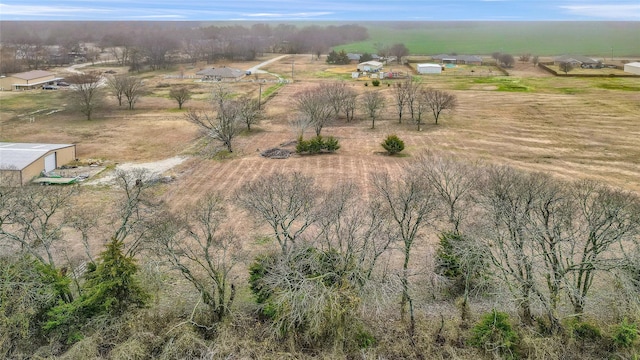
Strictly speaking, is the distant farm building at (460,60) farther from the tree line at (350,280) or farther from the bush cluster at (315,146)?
the tree line at (350,280)

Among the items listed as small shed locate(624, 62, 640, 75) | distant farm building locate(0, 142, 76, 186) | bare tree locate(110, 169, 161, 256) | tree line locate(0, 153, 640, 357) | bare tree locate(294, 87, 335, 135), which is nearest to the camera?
tree line locate(0, 153, 640, 357)

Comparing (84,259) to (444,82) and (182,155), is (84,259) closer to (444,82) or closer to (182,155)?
(182,155)

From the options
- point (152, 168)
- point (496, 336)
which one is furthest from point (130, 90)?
point (496, 336)

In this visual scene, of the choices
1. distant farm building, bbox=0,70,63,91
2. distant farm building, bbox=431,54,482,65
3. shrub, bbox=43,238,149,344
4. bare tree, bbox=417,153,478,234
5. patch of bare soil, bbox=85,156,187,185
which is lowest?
shrub, bbox=43,238,149,344

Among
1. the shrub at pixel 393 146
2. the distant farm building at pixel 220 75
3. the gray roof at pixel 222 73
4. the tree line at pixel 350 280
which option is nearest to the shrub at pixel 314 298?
the tree line at pixel 350 280

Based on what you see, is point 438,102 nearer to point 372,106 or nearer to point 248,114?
point 372,106

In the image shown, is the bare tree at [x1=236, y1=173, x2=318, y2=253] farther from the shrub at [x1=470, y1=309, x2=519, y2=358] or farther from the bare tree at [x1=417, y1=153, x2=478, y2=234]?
the shrub at [x1=470, y1=309, x2=519, y2=358]

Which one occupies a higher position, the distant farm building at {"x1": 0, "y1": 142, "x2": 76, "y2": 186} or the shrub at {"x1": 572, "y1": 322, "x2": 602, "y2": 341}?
the distant farm building at {"x1": 0, "y1": 142, "x2": 76, "y2": 186}

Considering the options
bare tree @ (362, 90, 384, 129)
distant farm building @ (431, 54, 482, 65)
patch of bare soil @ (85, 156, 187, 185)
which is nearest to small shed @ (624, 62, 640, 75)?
distant farm building @ (431, 54, 482, 65)
